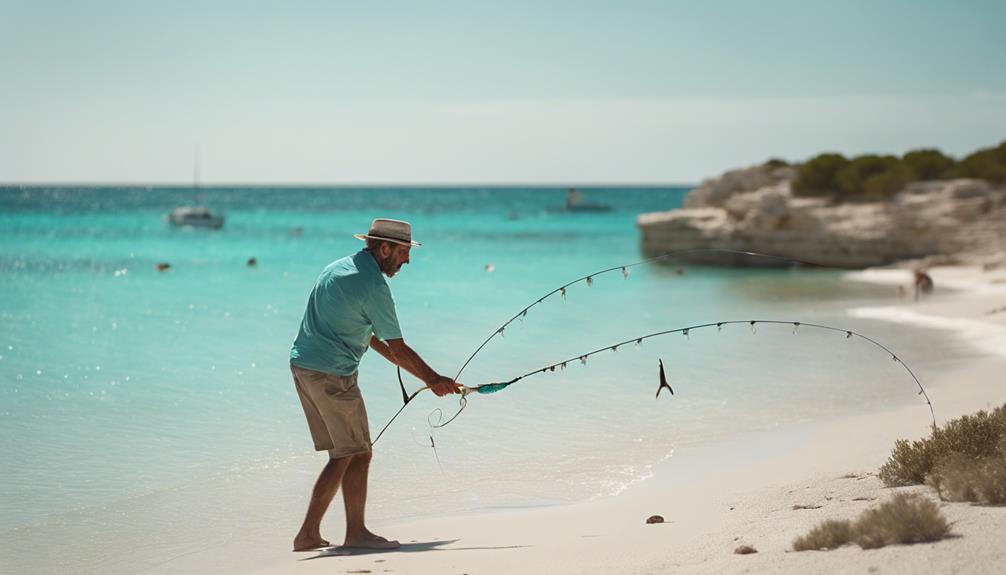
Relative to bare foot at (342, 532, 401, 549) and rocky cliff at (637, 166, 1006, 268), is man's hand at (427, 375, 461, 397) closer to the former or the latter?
bare foot at (342, 532, 401, 549)

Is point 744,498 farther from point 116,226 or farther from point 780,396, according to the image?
point 116,226

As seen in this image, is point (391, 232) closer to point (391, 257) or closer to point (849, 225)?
point (391, 257)

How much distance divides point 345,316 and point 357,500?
113 cm

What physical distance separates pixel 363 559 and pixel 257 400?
22.0 feet

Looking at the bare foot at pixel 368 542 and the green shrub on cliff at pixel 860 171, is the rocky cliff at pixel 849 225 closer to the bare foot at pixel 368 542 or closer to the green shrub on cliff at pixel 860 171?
A: the green shrub on cliff at pixel 860 171

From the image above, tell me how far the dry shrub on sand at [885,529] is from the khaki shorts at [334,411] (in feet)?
8.12

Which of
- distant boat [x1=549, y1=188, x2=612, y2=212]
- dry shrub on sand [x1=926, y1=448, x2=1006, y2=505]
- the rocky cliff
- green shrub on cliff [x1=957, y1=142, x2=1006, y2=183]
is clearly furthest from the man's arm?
distant boat [x1=549, y1=188, x2=612, y2=212]

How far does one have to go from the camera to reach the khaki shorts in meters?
5.43

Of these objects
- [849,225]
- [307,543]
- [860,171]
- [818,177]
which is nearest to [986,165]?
[860,171]

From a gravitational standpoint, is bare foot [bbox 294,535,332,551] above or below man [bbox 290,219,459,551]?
below

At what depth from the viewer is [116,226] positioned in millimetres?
71750

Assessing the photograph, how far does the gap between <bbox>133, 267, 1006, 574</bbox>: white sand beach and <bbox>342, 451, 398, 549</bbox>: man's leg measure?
0.42ft

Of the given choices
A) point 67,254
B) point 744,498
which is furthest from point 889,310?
point 67,254

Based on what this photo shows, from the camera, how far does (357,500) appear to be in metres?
5.66
